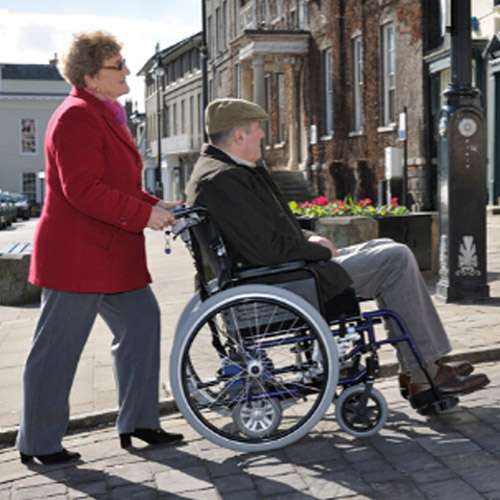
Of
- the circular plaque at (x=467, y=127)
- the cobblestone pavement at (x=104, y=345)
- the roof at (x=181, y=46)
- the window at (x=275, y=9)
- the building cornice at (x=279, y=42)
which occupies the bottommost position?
the cobblestone pavement at (x=104, y=345)

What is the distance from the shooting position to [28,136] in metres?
66.4

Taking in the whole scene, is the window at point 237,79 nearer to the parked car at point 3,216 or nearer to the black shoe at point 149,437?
the parked car at point 3,216

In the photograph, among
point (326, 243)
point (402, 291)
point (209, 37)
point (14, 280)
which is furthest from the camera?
point (209, 37)

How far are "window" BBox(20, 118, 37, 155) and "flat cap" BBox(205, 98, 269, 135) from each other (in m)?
64.5

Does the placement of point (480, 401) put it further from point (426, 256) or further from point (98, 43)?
point (426, 256)

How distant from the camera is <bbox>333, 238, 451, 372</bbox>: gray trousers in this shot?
4199 mm

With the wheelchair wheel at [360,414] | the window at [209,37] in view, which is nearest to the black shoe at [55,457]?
the wheelchair wheel at [360,414]

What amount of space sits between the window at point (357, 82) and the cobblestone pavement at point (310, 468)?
21.3 m

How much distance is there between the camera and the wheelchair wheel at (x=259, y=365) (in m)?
3.90

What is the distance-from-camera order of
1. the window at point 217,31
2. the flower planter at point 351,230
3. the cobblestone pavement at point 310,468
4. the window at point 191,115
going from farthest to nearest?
1. the window at point 191,115
2. the window at point 217,31
3. the flower planter at point 351,230
4. the cobblestone pavement at point 310,468

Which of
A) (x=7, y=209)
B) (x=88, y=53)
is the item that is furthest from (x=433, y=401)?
(x=7, y=209)

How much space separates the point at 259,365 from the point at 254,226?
0.60 meters

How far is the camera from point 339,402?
4.07 metres

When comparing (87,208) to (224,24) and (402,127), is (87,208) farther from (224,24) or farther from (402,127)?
(224,24)
